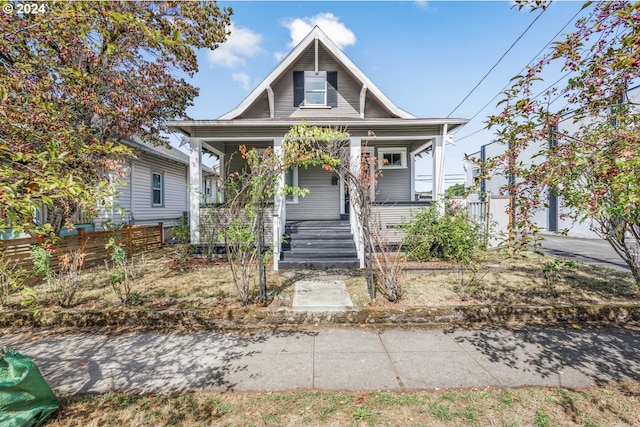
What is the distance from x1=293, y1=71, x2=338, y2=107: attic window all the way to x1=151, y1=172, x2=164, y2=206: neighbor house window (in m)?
8.39

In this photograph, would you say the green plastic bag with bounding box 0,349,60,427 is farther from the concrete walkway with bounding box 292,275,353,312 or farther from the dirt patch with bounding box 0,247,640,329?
the concrete walkway with bounding box 292,275,353,312

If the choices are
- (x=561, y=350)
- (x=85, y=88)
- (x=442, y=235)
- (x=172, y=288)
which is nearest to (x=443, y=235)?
(x=442, y=235)

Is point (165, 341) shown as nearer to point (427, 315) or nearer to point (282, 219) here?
point (427, 315)

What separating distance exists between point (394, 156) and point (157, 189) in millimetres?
11705

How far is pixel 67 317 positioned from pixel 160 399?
2974 millimetres

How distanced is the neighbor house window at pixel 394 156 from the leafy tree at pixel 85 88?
22.4ft

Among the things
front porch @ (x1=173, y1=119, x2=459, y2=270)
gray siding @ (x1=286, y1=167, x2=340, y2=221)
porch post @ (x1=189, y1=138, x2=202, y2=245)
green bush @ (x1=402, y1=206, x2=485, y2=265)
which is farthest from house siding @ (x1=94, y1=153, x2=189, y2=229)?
green bush @ (x1=402, y1=206, x2=485, y2=265)

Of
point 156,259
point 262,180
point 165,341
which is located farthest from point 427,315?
point 156,259

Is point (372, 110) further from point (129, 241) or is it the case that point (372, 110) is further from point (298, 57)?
point (129, 241)

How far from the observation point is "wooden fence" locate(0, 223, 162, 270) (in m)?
6.07

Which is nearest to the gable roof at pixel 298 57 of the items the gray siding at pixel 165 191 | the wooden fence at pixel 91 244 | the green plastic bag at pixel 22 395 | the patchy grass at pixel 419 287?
the gray siding at pixel 165 191

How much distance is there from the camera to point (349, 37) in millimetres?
13148

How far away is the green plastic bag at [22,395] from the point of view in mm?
2309

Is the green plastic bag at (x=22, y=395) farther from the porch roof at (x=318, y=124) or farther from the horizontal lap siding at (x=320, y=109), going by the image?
the horizontal lap siding at (x=320, y=109)
